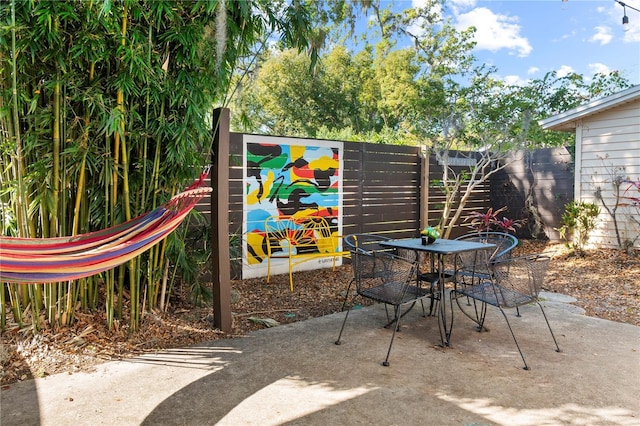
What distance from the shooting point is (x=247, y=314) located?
11.5ft

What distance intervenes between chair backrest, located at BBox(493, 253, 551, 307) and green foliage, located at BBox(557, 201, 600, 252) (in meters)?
4.06

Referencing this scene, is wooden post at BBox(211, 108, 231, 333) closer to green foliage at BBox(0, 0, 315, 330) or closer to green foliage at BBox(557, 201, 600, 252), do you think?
green foliage at BBox(0, 0, 315, 330)

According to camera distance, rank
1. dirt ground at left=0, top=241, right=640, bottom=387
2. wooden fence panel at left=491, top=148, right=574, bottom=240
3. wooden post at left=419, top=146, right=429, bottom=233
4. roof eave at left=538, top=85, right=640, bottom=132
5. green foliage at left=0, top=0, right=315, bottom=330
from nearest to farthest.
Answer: green foliage at left=0, top=0, right=315, bottom=330
dirt ground at left=0, top=241, right=640, bottom=387
roof eave at left=538, top=85, right=640, bottom=132
wooden post at left=419, top=146, right=429, bottom=233
wooden fence panel at left=491, top=148, right=574, bottom=240

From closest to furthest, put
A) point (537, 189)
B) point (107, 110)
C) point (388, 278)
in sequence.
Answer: point (107, 110)
point (388, 278)
point (537, 189)

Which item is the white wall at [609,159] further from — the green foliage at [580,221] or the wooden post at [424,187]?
the wooden post at [424,187]

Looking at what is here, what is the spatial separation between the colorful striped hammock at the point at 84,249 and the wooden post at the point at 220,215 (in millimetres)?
396

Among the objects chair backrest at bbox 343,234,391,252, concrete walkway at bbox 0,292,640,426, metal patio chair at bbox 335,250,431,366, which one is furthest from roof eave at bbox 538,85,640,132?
metal patio chair at bbox 335,250,431,366

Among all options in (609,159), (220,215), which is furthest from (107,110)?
(609,159)

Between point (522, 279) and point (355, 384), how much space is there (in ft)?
4.48

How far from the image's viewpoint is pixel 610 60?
10062mm

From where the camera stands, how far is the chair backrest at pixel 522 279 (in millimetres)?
2680

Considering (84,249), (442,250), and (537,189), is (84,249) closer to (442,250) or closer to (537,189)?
(442,250)

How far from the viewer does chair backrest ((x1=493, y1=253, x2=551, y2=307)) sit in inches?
105

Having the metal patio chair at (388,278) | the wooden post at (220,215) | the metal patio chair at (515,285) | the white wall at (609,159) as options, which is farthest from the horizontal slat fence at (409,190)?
the metal patio chair at (515,285)
